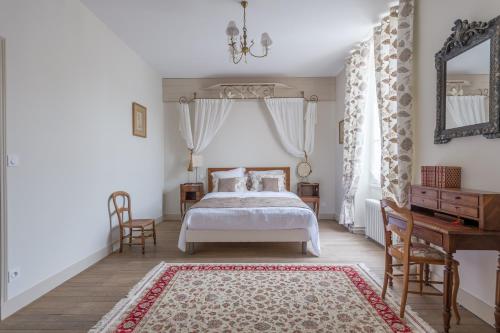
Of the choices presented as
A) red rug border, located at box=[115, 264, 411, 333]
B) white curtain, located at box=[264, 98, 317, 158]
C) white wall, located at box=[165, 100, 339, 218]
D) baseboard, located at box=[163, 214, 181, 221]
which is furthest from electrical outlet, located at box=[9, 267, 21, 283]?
white curtain, located at box=[264, 98, 317, 158]

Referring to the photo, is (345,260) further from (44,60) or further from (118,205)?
(44,60)

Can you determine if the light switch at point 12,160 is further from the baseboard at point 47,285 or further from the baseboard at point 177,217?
the baseboard at point 177,217

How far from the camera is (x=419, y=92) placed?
3.01 m

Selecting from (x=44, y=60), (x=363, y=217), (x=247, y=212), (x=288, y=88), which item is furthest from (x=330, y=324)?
(x=288, y=88)

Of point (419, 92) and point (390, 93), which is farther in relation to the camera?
point (390, 93)

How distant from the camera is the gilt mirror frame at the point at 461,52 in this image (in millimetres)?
2047

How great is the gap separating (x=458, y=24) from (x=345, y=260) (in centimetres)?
275

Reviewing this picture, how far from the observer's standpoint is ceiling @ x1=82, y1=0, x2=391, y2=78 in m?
3.33

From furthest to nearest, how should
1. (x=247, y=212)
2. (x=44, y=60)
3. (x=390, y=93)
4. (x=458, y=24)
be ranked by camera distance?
(x=247, y=212), (x=390, y=93), (x=44, y=60), (x=458, y=24)

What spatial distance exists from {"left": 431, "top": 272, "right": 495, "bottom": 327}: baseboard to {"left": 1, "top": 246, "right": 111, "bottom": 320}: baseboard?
380cm

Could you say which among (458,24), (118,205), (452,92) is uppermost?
(458,24)

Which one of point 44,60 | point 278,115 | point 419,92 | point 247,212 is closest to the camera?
point 44,60

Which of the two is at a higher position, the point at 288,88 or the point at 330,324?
the point at 288,88

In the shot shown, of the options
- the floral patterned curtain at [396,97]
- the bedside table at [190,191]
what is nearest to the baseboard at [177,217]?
the bedside table at [190,191]
